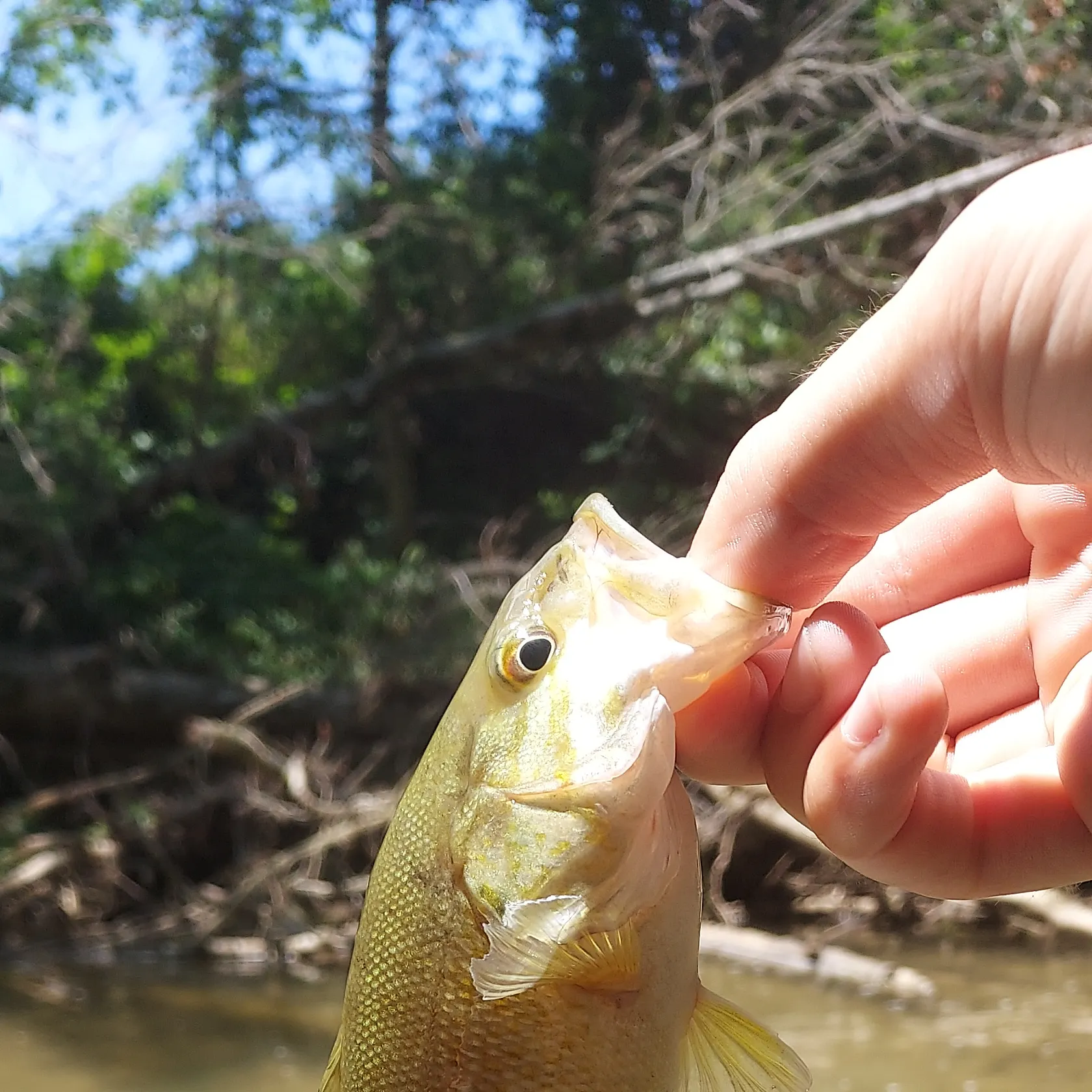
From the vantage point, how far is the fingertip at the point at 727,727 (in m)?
1.32

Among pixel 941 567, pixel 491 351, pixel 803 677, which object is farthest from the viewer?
pixel 491 351

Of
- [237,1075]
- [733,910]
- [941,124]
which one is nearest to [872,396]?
[237,1075]

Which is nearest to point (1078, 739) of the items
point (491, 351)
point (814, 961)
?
point (814, 961)

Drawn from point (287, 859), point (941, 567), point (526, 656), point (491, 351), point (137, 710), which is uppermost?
point (491, 351)

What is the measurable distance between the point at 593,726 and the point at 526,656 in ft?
0.46

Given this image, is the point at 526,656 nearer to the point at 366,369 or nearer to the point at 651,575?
the point at 651,575

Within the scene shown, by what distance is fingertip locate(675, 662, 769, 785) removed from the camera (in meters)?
1.32

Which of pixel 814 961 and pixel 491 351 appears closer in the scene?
pixel 814 961

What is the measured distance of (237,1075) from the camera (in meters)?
4.10

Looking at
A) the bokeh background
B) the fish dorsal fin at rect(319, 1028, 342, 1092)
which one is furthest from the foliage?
the fish dorsal fin at rect(319, 1028, 342, 1092)

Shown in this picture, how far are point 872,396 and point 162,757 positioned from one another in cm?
614

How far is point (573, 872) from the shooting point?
114 centimetres

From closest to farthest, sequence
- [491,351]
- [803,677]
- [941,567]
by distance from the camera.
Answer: [803,677]
[941,567]
[491,351]

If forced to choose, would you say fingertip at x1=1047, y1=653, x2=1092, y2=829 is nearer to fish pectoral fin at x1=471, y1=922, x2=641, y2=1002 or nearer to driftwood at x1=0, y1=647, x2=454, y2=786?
fish pectoral fin at x1=471, y1=922, x2=641, y2=1002
